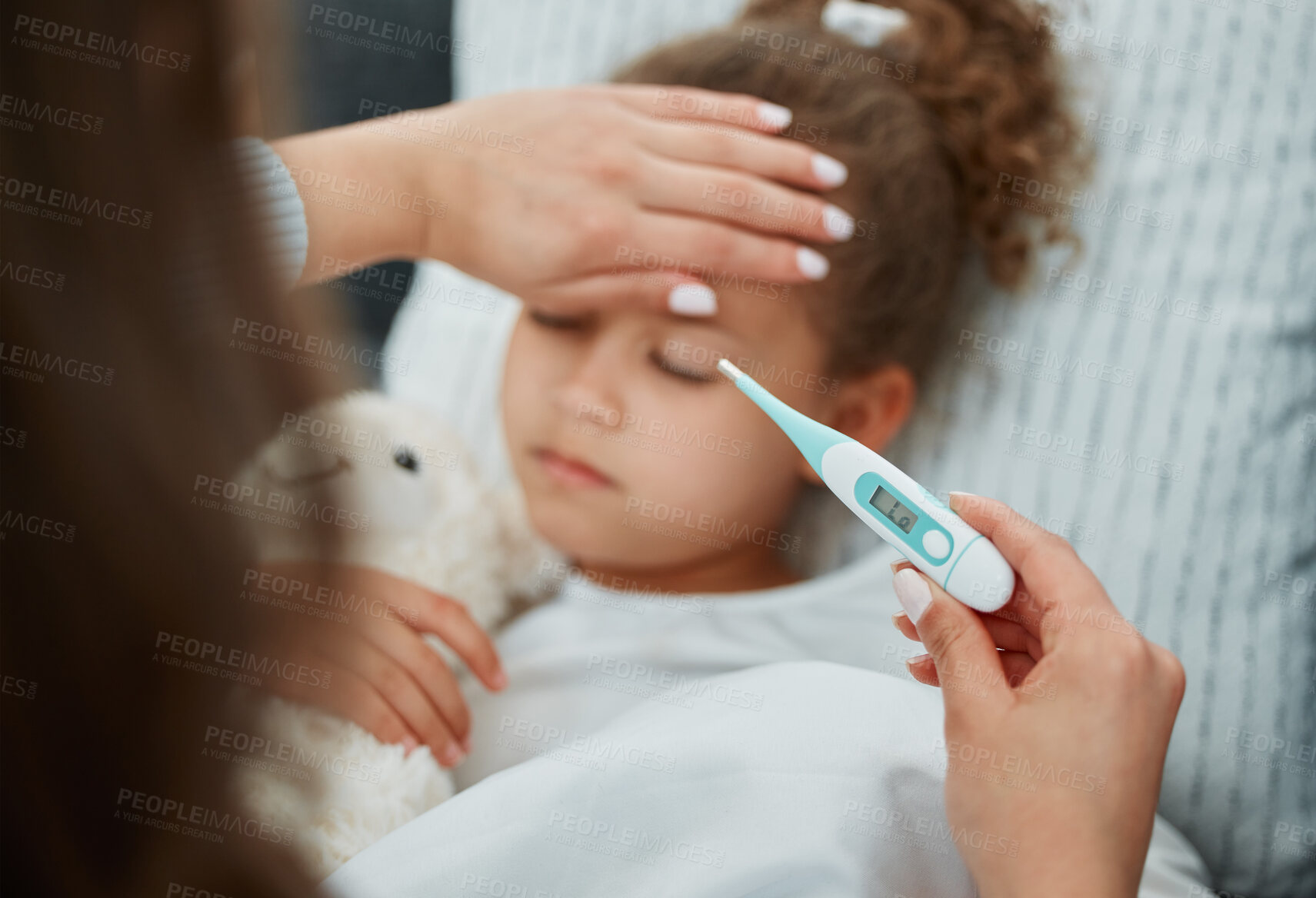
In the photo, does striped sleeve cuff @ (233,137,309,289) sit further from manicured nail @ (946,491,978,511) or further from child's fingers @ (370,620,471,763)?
manicured nail @ (946,491,978,511)

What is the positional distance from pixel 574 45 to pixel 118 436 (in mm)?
663

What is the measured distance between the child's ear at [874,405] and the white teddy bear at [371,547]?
31 centimetres

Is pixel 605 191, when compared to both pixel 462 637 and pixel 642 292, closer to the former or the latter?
pixel 642 292

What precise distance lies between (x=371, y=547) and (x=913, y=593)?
47 centimetres

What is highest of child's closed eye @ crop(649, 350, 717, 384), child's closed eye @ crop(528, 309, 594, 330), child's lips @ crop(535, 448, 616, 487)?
child's closed eye @ crop(528, 309, 594, 330)

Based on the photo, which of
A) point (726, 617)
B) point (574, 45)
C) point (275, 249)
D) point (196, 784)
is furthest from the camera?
point (574, 45)

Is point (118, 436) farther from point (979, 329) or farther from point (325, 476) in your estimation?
point (979, 329)

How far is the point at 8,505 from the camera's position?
1.27 feet

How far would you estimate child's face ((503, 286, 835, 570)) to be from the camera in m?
0.75

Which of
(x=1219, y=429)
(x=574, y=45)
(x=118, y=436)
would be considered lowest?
(x=1219, y=429)

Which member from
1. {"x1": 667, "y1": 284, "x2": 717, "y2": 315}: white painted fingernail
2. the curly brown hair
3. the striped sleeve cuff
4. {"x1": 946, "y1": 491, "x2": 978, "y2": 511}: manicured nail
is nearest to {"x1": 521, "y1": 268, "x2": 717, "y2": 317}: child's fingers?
{"x1": 667, "y1": 284, "x2": 717, "y2": 315}: white painted fingernail

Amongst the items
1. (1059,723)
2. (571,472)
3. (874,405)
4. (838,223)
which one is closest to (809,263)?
(838,223)

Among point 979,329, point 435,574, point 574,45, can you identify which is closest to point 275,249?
point 435,574

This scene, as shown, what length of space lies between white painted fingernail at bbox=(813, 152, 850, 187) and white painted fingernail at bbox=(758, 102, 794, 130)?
0.13 feet
